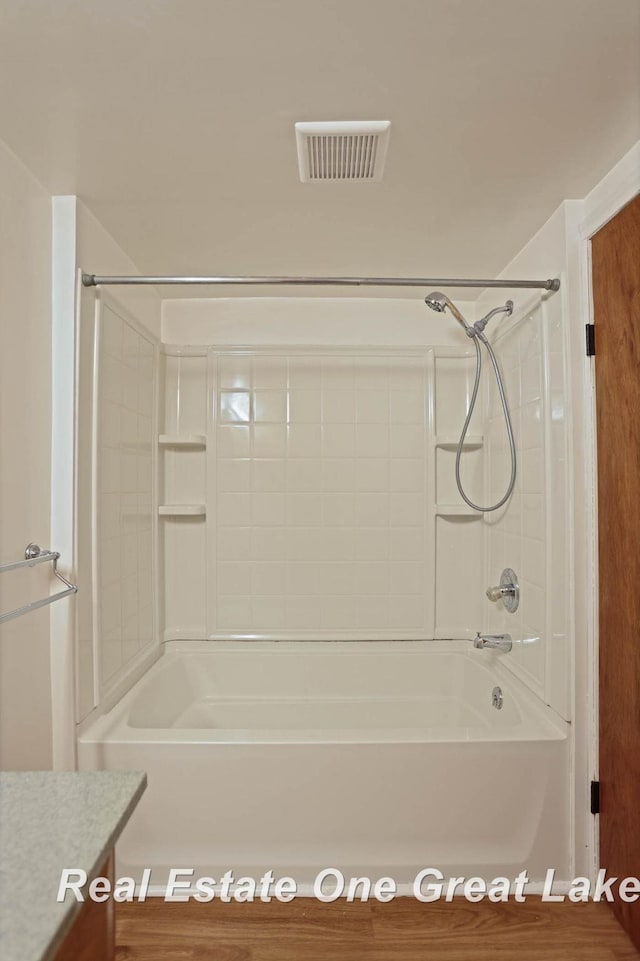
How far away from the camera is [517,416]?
93.7 inches

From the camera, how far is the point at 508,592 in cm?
239

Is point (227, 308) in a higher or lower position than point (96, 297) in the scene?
higher

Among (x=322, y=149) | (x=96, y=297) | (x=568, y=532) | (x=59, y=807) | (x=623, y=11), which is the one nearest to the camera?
(x=59, y=807)

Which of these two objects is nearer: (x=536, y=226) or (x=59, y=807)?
(x=59, y=807)

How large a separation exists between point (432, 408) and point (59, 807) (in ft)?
7.87

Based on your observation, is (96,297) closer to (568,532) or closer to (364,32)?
(364,32)

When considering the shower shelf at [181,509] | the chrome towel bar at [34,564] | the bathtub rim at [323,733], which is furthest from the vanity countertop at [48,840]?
the shower shelf at [181,509]

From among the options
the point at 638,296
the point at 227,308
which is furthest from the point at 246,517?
the point at 638,296

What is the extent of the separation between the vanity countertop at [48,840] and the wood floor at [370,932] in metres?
1.18

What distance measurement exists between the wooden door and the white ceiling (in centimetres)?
31

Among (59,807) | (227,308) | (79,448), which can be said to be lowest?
(59,807)

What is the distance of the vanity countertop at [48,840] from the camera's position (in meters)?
0.58

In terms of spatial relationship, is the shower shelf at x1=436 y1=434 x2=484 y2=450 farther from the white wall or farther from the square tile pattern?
the white wall

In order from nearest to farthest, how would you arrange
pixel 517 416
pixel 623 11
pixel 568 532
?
pixel 623 11 < pixel 568 532 < pixel 517 416
